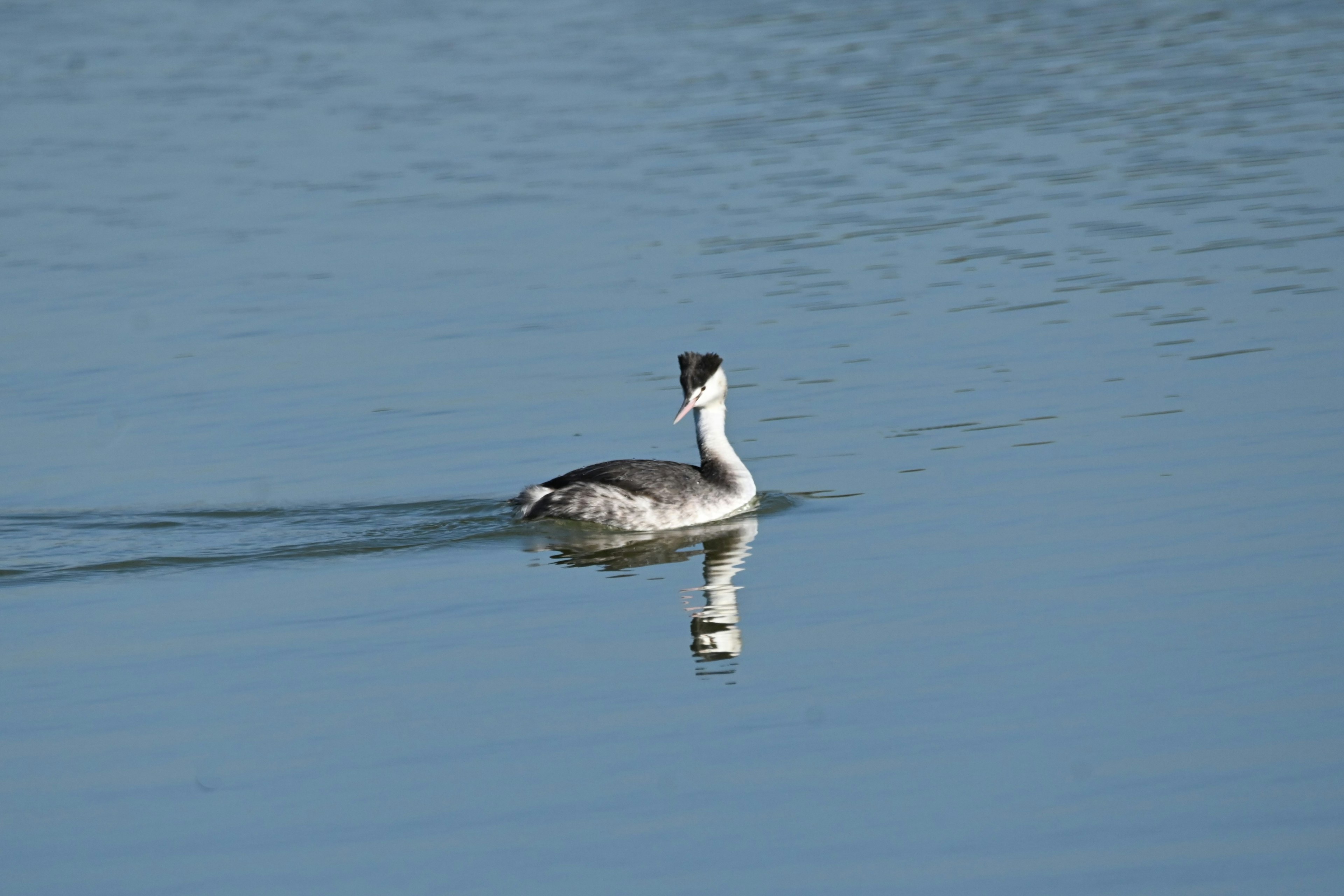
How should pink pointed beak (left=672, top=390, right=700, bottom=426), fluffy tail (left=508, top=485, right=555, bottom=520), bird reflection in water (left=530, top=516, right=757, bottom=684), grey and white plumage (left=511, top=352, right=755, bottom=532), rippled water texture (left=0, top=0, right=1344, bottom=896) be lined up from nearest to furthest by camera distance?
rippled water texture (left=0, top=0, right=1344, bottom=896), bird reflection in water (left=530, top=516, right=757, bottom=684), fluffy tail (left=508, top=485, right=555, bottom=520), grey and white plumage (left=511, top=352, right=755, bottom=532), pink pointed beak (left=672, top=390, right=700, bottom=426)

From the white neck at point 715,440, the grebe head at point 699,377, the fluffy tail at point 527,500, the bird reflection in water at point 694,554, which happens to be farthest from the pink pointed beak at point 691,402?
the fluffy tail at point 527,500

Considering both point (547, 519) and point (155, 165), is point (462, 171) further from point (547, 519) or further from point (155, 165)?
point (547, 519)

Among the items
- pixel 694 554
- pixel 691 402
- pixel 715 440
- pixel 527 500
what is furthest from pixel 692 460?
pixel 694 554

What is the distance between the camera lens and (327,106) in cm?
3641

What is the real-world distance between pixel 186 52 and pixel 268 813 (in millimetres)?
38664

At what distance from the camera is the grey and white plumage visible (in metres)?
15.1

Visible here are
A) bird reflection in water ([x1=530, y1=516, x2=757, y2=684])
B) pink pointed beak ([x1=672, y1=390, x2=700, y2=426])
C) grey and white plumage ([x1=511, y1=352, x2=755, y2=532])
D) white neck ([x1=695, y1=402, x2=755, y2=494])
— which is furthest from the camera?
white neck ([x1=695, y1=402, x2=755, y2=494])

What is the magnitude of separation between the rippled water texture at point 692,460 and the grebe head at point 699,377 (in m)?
1.00

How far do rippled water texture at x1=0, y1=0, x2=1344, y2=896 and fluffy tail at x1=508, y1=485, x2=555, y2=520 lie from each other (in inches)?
7.4

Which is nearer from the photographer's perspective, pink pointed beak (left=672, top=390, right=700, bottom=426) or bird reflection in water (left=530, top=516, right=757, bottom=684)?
bird reflection in water (left=530, top=516, right=757, bottom=684)

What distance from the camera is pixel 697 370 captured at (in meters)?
15.7

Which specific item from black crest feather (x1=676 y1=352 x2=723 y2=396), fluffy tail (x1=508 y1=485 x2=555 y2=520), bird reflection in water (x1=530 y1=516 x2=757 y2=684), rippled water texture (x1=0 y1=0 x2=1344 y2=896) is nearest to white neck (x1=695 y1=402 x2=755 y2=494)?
black crest feather (x1=676 y1=352 x2=723 y2=396)

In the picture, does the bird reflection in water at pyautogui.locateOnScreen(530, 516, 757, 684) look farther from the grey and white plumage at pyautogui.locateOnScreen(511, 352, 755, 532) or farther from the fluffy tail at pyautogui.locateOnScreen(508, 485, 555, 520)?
the fluffy tail at pyautogui.locateOnScreen(508, 485, 555, 520)

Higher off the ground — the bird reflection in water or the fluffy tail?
the fluffy tail
